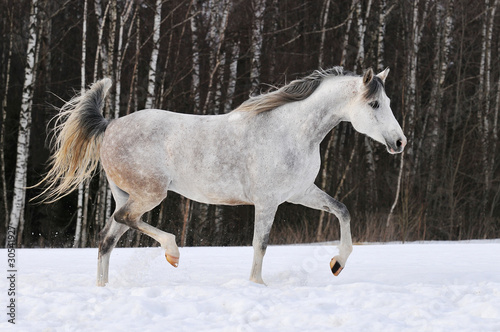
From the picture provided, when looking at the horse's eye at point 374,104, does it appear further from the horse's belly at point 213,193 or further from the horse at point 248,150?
the horse's belly at point 213,193

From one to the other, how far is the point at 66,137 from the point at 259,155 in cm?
174

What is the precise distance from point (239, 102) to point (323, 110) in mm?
8579

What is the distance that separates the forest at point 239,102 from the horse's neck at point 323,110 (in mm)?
5748

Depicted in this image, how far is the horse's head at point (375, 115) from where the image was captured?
4809 millimetres

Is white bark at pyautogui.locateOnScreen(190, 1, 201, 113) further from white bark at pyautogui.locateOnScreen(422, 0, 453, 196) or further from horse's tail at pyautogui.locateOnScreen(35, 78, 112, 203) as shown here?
horse's tail at pyautogui.locateOnScreen(35, 78, 112, 203)

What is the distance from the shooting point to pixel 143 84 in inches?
581

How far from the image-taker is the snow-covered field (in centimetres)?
371

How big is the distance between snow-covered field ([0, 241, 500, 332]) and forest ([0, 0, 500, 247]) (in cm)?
478

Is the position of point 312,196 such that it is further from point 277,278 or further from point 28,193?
point 28,193

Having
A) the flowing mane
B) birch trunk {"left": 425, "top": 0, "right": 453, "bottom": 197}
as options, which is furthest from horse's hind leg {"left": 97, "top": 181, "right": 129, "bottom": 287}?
birch trunk {"left": 425, "top": 0, "right": 453, "bottom": 197}

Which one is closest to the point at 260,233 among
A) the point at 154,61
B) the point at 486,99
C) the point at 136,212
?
the point at 136,212

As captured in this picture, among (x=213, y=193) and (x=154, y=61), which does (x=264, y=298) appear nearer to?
(x=213, y=193)

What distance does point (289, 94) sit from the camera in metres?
5.17

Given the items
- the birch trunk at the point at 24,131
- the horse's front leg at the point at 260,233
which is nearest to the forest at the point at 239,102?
the birch trunk at the point at 24,131
